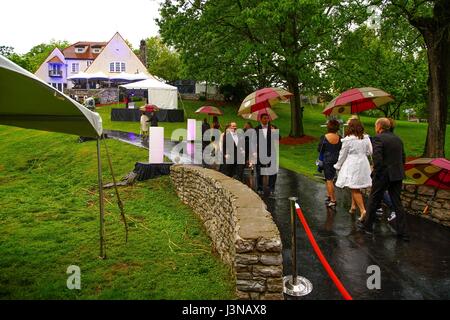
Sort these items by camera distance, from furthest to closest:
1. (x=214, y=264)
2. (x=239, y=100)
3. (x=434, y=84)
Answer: (x=239, y=100), (x=434, y=84), (x=214, y=264)

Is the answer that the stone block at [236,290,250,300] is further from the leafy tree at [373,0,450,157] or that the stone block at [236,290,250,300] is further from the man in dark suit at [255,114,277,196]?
the leafy tree at [373,0,450,157]

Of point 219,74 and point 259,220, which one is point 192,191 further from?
point 219,74

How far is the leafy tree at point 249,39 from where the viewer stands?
73.7ft

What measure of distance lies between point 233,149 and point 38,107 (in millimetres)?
5351

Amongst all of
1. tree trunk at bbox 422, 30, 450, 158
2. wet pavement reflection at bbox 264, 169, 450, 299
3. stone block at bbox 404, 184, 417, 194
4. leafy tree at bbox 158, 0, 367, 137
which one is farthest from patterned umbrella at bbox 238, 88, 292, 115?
leafy tree at bbox 158, 0, 367, 137

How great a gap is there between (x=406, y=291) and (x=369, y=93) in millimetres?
5865

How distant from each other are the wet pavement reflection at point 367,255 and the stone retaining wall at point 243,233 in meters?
0.60

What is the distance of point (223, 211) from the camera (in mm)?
7199

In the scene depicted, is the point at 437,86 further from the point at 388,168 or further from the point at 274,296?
the point at 274,296

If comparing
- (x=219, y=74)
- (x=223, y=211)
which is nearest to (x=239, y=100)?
(x=219, y=74)

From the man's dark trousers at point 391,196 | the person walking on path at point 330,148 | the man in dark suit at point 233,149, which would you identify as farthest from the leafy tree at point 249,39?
the man's dark trousers at point 391,196

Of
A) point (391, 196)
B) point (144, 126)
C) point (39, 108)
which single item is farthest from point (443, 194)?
point (144, 126)

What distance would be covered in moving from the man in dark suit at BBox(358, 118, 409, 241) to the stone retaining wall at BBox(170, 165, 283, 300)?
2130mm

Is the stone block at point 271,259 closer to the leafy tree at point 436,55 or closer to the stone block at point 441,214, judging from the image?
the stone block at point 441,214
